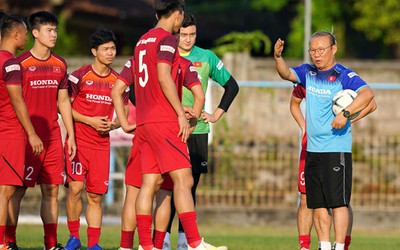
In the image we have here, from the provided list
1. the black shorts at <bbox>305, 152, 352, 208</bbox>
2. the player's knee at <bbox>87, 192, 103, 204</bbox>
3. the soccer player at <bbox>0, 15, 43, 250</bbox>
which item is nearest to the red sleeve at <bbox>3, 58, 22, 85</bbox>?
the soccer player at <bbox>0, 15, 43, 250</bbox>

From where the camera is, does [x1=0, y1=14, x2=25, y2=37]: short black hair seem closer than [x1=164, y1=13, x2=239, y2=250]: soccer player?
Yes

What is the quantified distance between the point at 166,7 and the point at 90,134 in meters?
2.47

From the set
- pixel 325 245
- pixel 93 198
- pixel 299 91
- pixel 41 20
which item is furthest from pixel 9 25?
pixel 325 245

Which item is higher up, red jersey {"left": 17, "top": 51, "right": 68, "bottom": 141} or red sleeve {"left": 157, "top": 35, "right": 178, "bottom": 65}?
red sleeve {"left": 157, "top": 35, "right": 178, "bottom": 65}

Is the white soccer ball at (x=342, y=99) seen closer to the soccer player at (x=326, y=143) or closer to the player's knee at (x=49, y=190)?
the soccer player at (x=326, y=143)

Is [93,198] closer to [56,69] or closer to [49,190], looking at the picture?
[49,190]

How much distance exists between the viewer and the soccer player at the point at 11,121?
11789 millimetres

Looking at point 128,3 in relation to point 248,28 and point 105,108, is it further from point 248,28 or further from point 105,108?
point 105,108

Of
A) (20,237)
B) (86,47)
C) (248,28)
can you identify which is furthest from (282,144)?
(248,28)

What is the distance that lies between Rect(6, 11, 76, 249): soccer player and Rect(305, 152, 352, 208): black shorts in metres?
2.70

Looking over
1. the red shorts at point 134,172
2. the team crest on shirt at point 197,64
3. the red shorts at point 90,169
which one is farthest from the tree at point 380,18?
the red shorts at point 134,172

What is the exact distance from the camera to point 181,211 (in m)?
A: 11.2

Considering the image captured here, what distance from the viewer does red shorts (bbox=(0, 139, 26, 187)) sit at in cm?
1202

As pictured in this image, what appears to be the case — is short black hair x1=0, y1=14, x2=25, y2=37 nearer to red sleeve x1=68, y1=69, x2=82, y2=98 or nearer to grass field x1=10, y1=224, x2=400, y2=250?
red sleeve x1=68, y1=69, x2=82, y2=98
